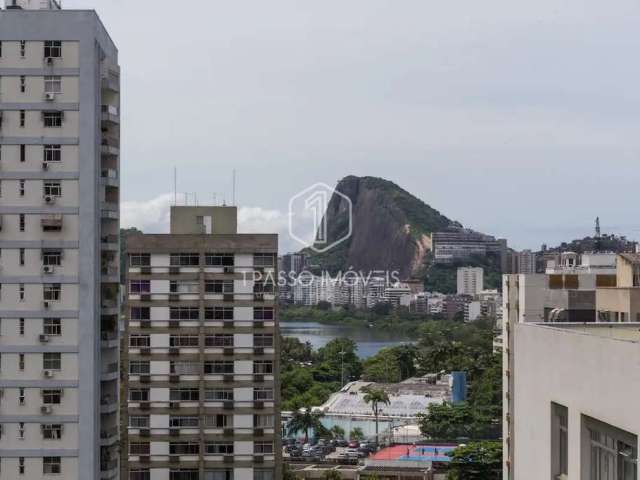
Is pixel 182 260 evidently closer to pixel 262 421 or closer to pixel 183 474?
pixel 262 421

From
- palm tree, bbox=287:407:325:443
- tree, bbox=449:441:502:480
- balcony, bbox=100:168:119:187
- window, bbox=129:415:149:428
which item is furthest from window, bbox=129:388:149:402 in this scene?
palm tree, bbox=287:407:325:443

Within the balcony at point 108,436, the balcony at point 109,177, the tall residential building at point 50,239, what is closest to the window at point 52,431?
the tall residential building at point 50,239

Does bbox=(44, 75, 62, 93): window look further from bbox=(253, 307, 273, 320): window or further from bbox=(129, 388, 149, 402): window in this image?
bbox=(129, 388, 149, 402): window

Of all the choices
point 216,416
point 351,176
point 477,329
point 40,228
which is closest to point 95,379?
point 40,228

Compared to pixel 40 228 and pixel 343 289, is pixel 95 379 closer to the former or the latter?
pixel 40 228

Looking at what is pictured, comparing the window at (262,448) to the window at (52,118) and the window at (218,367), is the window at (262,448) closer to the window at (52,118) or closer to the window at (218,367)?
the window at (218,367)

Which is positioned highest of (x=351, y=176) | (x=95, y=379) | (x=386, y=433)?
(x=351, y=176)
